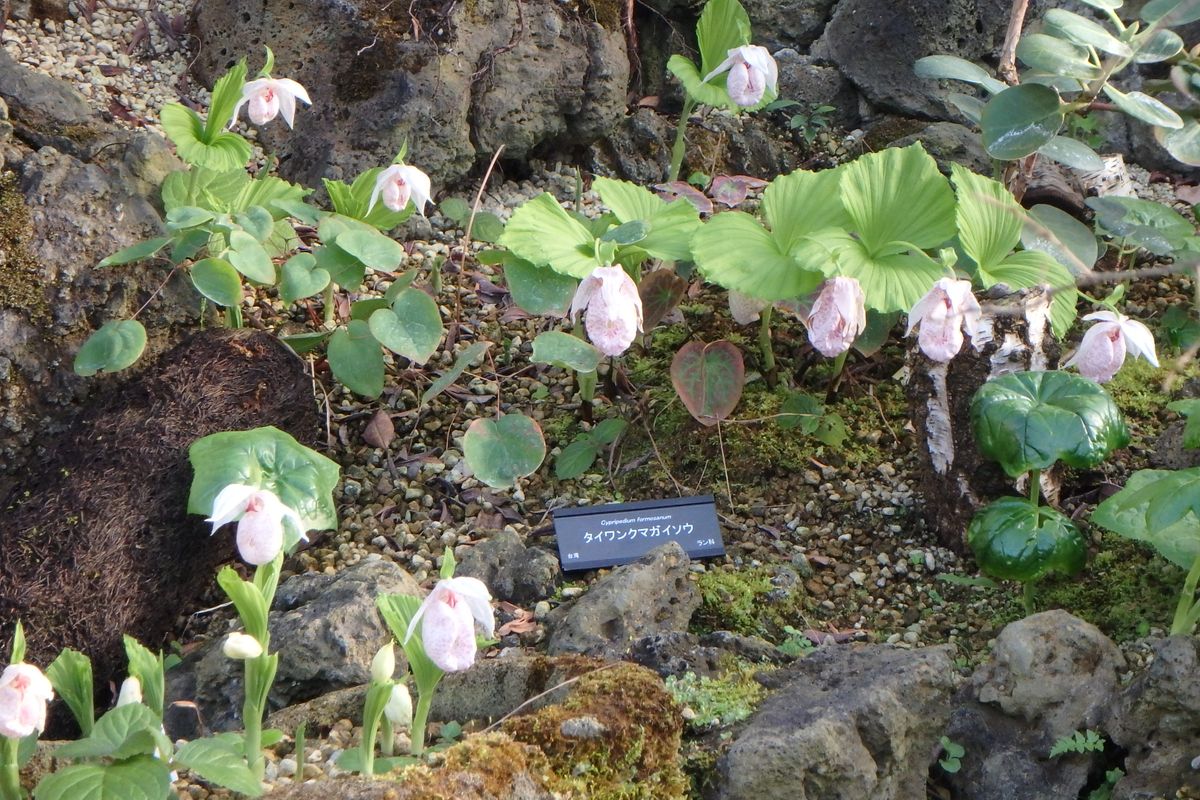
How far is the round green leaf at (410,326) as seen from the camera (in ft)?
9.66

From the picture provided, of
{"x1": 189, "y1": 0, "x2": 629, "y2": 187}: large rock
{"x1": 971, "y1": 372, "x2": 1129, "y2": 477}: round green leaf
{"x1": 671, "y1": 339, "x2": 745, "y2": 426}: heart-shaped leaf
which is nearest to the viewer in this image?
{"x1": 971, "y1": 372, "x2": 1129, "y2": 477}: round green leaf

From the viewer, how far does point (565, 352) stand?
2857 mm

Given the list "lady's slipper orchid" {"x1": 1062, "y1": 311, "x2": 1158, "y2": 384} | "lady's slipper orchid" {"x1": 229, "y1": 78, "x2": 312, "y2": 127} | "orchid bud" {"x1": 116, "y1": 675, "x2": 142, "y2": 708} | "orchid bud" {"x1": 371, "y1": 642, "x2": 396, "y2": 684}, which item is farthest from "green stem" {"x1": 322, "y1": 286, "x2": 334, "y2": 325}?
"lady's slipper orchid" {"x1": 1062, "y1": 311, "x2": 1158, "y2": 384}

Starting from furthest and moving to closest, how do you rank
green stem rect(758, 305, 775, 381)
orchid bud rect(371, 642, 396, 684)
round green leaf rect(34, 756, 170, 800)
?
green stem rect(758, 305, 775, 381)
orchid bud rect(371, 642, 396, 684)
round green leaf rect(34, 756, 170, 800)

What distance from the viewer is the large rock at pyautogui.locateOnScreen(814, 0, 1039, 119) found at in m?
4.27

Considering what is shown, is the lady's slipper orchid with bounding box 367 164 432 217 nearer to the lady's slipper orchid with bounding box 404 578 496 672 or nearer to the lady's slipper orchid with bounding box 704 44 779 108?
the lady's slipper orchid with bounding box 704 44 779 108

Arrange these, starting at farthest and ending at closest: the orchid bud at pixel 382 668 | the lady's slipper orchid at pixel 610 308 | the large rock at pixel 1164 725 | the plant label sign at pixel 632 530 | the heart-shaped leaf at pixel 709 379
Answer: the heart-shaped leaf at pixel 709 379 < the plant label sign at pixel 632 530 < the lady's slipper orchid at pixel 610 308 < the large rock at pixel 1164 725 < the orchid bud at pixel 382 668

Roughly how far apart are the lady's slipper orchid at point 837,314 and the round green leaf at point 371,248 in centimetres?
108

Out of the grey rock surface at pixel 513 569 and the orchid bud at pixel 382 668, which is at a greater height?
the orchid bud at pixel 382 668

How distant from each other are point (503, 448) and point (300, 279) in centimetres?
69

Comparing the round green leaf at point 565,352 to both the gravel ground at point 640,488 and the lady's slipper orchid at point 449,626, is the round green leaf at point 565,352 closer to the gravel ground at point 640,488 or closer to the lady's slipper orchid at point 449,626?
the gravel ground at point 640,488

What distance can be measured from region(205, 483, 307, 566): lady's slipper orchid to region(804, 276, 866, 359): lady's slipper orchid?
4.47ft

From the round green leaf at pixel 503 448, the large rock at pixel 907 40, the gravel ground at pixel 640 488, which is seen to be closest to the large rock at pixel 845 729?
the gravel ground at pixel 640 488

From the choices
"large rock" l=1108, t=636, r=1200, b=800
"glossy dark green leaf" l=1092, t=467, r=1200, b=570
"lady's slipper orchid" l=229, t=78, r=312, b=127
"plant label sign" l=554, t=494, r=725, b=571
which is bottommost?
"plant label sign" l=554, t=494, r=725, b=571
